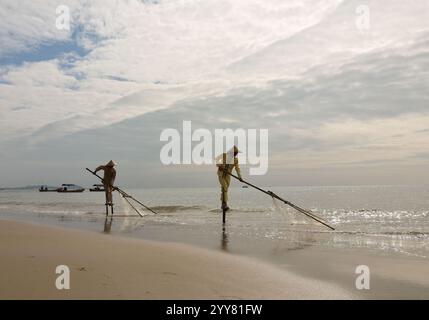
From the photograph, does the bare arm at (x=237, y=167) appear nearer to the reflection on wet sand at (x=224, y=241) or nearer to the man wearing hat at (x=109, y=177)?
the reflection on wet sand at (x=224, y=241)

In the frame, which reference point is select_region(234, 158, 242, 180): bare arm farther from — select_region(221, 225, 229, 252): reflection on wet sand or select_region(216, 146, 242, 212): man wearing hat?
select_region(221, 225, 229, 252): reflection on wet sand

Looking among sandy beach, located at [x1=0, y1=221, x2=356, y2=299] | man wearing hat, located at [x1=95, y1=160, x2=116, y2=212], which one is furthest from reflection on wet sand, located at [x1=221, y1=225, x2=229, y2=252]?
man wearing hat, located at [x1=95, y1=160, x2=116, y2=212]

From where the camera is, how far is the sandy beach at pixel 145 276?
496 cm

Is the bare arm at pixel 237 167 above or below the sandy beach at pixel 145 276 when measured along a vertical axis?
above

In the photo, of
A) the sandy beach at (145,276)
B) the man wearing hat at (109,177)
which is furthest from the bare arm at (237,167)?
the man wearing hat at (109,177)

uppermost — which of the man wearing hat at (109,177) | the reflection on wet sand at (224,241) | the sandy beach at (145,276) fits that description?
the man wearing hat at (109,177)

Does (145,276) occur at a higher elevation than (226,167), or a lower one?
lower

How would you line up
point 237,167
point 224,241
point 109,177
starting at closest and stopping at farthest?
point 224,241
point 237,167
point 109,177

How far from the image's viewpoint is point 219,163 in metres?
15.9

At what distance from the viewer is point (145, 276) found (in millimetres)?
5852

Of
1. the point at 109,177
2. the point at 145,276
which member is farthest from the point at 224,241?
the point at 109,177

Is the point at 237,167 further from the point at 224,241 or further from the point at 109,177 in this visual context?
the point at 109,177

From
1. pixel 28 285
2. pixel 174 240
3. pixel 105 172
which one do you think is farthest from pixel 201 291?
pixel 105 172
